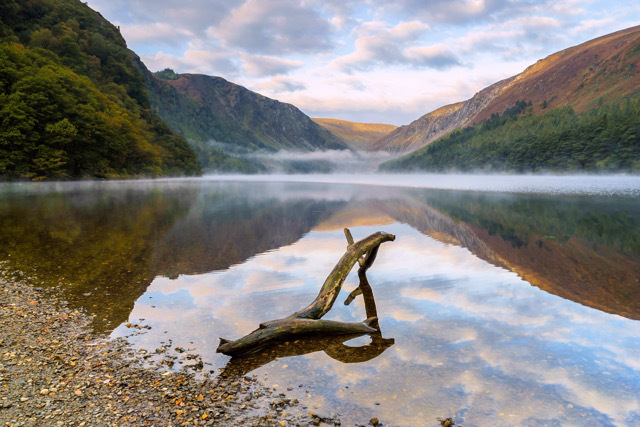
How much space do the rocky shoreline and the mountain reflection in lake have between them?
643mm

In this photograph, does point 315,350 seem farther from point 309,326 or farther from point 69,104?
point 69,104

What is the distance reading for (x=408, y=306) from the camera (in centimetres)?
1407

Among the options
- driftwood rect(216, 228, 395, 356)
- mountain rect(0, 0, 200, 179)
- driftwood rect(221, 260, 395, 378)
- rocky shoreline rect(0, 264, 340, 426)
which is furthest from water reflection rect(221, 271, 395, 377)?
A: mountain rect(0, 0, 200, 179)

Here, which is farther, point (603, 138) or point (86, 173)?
point (603, 138)

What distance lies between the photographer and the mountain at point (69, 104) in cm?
8025

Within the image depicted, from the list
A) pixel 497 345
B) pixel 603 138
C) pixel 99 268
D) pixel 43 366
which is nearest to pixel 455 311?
pixel 497 345

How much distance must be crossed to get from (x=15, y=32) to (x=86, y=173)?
6864 centimetres

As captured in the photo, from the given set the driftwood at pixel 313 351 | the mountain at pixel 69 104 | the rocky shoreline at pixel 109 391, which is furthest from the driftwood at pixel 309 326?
the mountain at pixel 69 104

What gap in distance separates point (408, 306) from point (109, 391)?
9384 millimetres

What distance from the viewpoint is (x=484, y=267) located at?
67.1 ft

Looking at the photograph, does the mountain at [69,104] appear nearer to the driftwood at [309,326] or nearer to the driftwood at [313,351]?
the driftwood at [309,326]

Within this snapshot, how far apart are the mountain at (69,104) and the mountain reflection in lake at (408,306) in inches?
2473

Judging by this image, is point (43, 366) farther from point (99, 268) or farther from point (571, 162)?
point (571, 162)

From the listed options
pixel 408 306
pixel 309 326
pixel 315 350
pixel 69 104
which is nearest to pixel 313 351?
pixel 315 350
